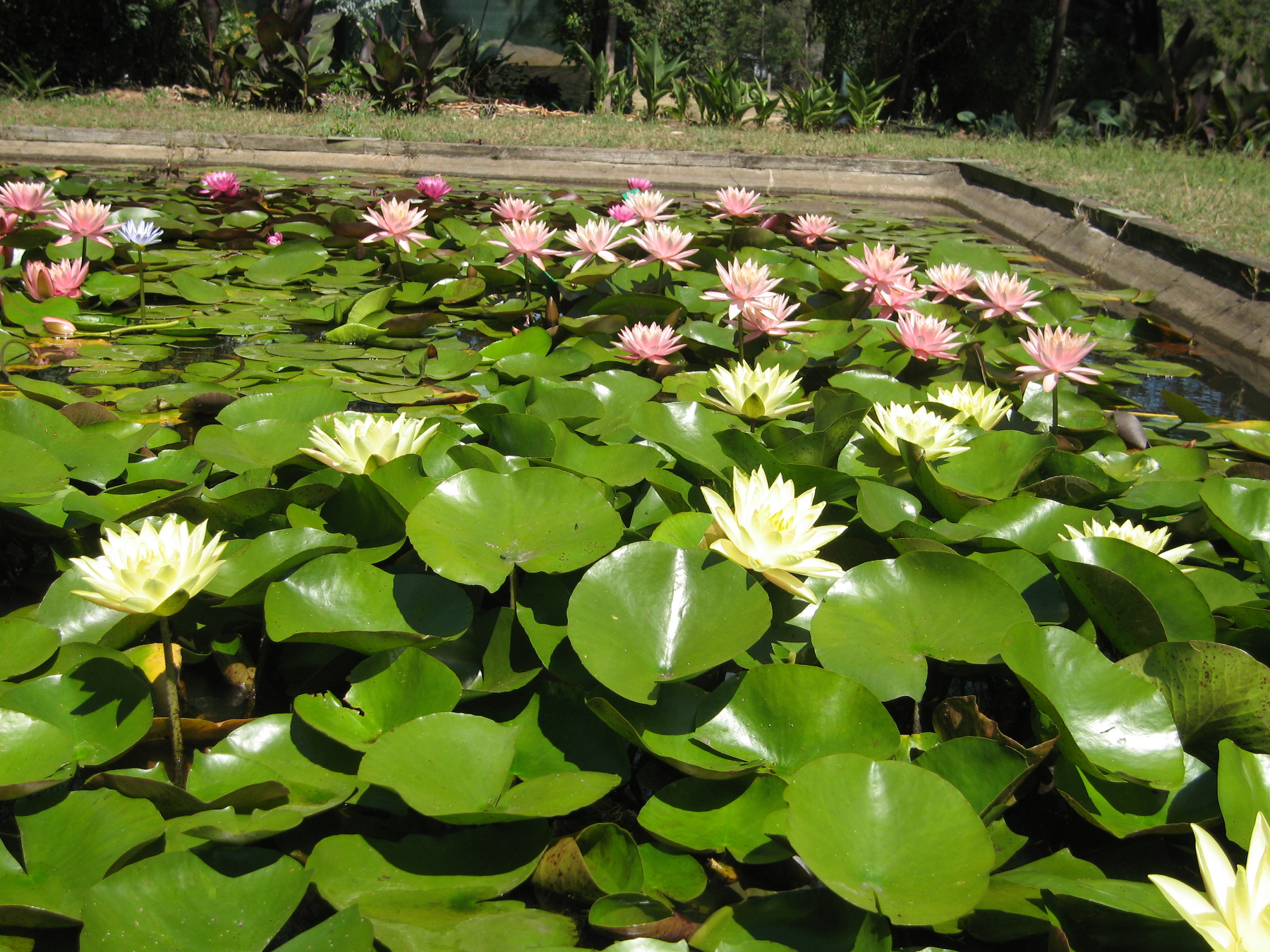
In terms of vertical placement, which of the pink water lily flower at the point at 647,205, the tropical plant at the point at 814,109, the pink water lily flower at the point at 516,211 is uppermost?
the tropical plant at the point at 814,109

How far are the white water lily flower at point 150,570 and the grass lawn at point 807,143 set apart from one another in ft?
12.8

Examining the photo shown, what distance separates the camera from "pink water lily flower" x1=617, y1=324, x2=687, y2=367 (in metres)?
1.83

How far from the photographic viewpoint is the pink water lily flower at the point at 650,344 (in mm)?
1830

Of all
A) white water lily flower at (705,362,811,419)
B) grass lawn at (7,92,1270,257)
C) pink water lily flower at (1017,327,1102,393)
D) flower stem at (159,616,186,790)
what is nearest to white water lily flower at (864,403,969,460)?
white water lily flower at (705,362,811,419)

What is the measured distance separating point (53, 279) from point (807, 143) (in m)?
6.49

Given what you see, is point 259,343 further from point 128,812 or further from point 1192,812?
point 1192,812

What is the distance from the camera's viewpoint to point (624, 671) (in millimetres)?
835

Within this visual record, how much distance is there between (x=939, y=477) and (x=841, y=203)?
14.6ft

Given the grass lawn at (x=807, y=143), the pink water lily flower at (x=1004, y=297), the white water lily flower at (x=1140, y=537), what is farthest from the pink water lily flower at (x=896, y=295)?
the grass lawn at (x=807, y=143)

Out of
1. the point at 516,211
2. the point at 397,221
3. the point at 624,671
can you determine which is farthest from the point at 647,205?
the point at 624,671

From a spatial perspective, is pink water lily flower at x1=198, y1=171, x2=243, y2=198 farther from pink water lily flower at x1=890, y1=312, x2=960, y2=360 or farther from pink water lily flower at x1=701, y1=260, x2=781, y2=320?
pink water lily flower at x1=890, y1=312, x2=960, y2=360

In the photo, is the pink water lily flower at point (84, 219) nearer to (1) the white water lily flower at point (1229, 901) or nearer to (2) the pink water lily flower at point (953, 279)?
(2) the pink water lily flower at point (953, 279)

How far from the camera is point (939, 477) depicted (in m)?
1.31

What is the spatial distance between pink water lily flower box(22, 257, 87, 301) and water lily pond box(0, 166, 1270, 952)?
2.58 feet
